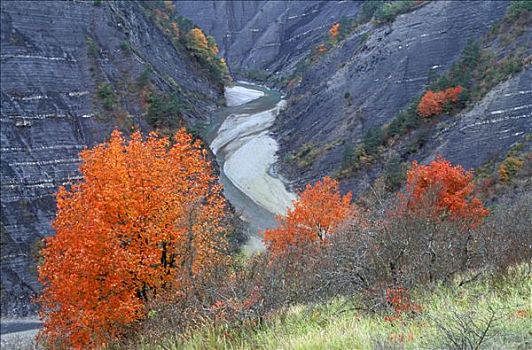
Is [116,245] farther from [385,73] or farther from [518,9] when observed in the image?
[385,73]

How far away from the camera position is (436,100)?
1510 inches

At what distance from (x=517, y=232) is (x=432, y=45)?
41.0 meters

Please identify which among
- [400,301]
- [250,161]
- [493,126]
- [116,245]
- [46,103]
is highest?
[400,301]

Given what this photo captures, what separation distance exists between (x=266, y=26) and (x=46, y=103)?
339ft

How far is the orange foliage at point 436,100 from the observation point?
123 feet

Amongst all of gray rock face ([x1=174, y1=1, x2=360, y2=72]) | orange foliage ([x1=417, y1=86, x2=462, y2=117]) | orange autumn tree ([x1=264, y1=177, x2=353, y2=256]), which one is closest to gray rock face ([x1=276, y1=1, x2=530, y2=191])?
orange foliage ([x1=417, y1=86, x2=462, y2=117])

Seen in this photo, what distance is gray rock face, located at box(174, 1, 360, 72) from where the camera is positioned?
113125mm

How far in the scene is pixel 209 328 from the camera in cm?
641

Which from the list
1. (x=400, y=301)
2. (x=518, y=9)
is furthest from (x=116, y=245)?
(x=518, y=9)

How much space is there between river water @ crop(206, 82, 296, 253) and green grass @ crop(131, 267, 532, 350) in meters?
25.3

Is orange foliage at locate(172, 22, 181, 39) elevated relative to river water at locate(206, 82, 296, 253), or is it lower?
elevated

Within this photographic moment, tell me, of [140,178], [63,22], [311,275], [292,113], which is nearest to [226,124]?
[292,113]

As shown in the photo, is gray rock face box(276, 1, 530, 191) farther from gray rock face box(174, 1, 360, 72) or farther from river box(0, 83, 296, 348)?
gray rock face box(174, 1, 360, 72)

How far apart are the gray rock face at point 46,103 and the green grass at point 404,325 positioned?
81.1 feet
